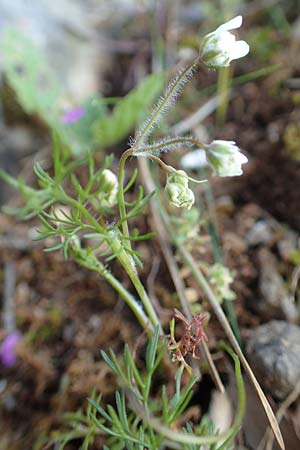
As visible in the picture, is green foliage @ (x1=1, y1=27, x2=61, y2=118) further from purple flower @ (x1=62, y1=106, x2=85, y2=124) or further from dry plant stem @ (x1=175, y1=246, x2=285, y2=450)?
dry plant stem @ (x1=175, y1=246, x2=285, y2=450)

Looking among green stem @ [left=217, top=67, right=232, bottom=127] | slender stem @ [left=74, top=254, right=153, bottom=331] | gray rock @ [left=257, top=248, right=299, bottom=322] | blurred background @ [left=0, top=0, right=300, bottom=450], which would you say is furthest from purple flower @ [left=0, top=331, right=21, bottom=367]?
green stem @ [left=217, top=67, right=232, bottom=127]

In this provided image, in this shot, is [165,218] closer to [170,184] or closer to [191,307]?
[191,307]

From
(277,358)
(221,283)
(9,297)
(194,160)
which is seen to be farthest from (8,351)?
(194,160)

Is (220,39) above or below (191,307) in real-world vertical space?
above

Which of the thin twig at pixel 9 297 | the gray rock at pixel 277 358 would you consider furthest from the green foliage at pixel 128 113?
the gray rock at pixel 277 358

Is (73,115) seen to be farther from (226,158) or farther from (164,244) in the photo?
(226,158)

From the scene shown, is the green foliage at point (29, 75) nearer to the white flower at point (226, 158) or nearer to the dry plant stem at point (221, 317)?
the dry plant stem at point (221, 317)

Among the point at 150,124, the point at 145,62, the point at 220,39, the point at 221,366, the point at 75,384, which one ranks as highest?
the point at 145,62

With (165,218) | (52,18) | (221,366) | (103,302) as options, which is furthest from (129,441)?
(52,18)
